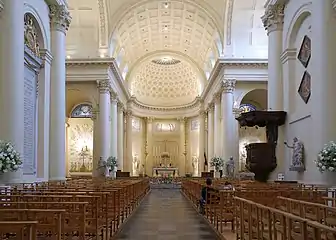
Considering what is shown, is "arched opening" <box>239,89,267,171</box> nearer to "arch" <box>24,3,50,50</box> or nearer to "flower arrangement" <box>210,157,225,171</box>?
"flower arrangement" <box>210,157,225,171</box>

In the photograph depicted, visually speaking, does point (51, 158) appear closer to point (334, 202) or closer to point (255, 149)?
point (255, 149)

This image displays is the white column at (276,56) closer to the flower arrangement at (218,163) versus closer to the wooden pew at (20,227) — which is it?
the flower arrangement at (218,163)

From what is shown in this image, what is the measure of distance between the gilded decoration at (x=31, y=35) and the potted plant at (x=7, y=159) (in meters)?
5.51

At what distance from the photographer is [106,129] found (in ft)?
119

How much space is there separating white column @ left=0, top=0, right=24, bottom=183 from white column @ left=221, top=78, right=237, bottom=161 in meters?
22.9

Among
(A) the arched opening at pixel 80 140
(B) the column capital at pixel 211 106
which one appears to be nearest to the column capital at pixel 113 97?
(A) the arched opening at pixel 80 140

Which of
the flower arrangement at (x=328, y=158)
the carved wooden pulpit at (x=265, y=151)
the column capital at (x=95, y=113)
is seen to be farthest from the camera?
the column capital at (x=95, y=113)

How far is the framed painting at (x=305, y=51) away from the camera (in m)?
18.0

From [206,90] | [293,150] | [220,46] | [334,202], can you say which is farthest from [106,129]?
[334,202]

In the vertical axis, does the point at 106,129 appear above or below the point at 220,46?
below

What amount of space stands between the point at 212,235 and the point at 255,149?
364 inches

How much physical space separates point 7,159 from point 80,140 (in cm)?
3290

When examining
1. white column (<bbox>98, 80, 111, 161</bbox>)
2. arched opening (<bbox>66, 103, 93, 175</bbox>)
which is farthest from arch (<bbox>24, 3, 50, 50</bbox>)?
arched opening (<bbox>66, 103, 93, 175</bbox>)

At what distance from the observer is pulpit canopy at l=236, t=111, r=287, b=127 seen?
1919cm
